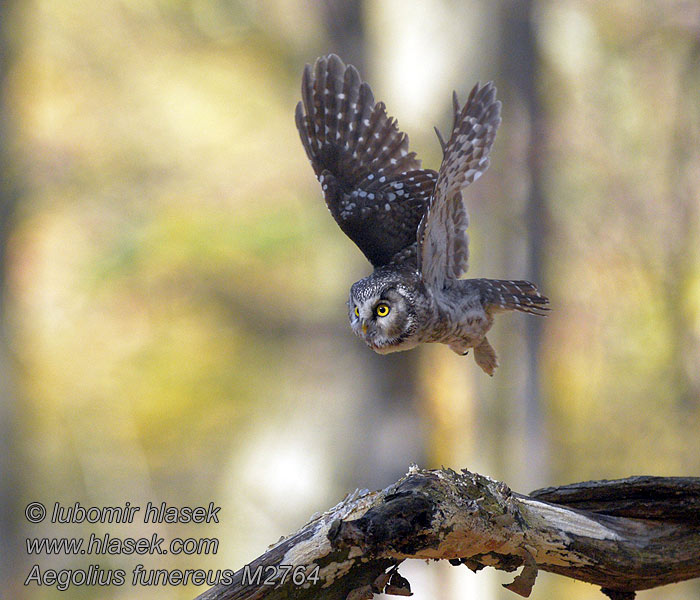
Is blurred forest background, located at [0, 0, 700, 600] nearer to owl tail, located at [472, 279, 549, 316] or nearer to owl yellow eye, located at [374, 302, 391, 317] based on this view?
owl tail, located at [472, 279, 549, 316]

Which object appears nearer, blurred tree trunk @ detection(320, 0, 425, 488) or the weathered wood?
the weathered wood

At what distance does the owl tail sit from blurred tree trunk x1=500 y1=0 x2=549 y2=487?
395cm

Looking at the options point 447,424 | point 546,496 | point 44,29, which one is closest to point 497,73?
point 447,424

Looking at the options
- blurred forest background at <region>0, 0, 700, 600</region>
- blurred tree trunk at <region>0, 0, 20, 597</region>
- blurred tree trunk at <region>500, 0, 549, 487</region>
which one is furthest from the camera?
blurred tree trunk at <region>0, 0, 20, 597</region>

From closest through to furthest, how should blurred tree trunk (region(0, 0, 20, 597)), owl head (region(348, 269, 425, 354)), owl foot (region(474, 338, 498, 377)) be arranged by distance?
owl head (region(348, 269, 425, 354)), owl foot (region(474, 338, 498, 377)), blurred tree trunk (region(0, 0, 20, 597))

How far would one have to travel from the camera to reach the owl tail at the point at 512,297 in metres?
3.29

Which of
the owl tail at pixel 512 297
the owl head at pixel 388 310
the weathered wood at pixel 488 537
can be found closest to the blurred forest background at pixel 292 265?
the owl tail at pixel 512 297

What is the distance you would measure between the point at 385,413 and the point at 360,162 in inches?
162

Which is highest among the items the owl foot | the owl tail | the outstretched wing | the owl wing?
the owl wing

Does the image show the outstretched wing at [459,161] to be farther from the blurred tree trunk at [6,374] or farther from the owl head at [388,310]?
the blurred tree trunk at [6,374]

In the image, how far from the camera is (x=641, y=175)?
27.4ft

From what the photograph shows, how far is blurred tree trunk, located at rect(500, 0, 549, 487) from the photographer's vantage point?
23.9 ft

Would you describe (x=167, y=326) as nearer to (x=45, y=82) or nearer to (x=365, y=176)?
(x=45, y=82)

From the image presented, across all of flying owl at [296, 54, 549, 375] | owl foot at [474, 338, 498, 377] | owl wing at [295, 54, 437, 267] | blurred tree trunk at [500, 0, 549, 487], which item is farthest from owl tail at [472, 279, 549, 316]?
blurred tree trunk at [500, 0, 549, 487]
